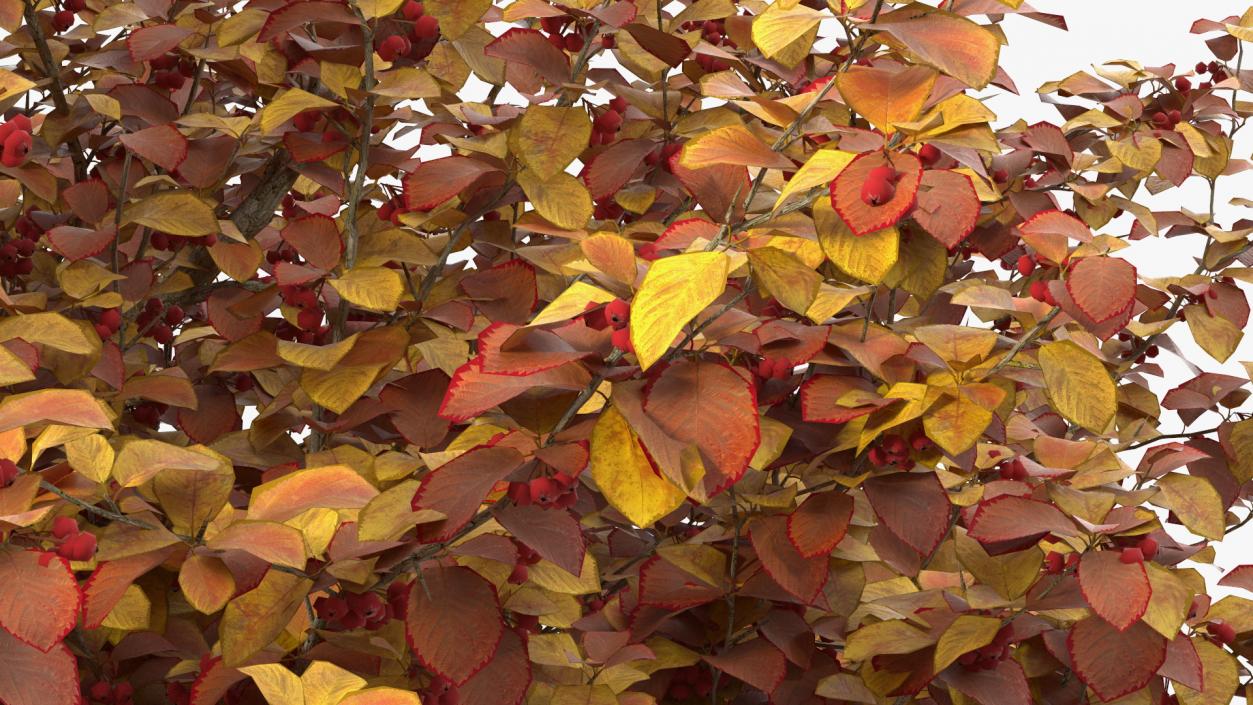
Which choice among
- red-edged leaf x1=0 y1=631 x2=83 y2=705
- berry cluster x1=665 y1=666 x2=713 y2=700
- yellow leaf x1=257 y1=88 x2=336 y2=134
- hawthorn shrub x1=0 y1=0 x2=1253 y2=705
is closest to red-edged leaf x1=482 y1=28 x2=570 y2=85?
hawthorn shrub x1=0 y1=0 x2=1253 y2=705

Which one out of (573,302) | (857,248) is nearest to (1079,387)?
(857,248)

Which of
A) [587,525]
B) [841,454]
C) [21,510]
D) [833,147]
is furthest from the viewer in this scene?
[587,525]

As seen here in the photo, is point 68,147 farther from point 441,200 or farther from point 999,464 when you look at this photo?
point 999,464

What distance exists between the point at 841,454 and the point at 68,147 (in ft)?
4.24

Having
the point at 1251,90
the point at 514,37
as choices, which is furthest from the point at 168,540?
the point at 1251,90

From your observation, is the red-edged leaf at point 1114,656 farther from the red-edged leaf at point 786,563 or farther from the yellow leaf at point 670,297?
the yellow leaf at point 670,297

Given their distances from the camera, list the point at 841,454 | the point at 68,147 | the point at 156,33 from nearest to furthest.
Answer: the point at 841,454 < the point at 156,33 < the point at 68,147

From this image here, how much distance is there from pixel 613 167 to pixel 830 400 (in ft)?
1.73

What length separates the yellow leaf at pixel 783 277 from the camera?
3.60 ft

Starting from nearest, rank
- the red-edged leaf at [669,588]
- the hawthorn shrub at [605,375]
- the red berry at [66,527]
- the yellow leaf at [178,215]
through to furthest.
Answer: the hawthorn shrub at [605,375] < the red berry at [66,527] < the red-edged leaf at [669,588] < the yellow leaf at [178,215]

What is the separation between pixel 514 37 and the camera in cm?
168

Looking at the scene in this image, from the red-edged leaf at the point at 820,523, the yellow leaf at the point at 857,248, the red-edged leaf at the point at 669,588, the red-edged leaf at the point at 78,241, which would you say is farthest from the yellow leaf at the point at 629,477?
the red-edged leaf at the point at 78,241

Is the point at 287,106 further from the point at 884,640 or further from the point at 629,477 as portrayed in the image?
the point at 884,640

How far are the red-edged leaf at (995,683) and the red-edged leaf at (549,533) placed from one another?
0.55 metres
